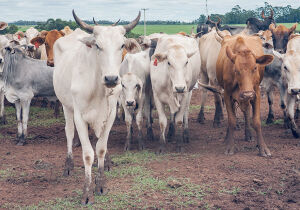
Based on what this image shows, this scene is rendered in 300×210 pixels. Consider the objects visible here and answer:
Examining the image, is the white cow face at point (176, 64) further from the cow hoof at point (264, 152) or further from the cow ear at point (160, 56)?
the cow hoof at point (264, 152)

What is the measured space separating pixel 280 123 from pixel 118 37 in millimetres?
5927

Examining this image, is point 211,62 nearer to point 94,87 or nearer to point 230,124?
point 230,124

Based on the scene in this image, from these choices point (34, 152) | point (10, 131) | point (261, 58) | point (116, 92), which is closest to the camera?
point (116, 92)

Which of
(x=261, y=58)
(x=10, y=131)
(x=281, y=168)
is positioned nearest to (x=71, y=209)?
(x=281, y=168)

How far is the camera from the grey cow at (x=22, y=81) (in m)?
9.05

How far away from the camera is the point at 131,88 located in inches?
306

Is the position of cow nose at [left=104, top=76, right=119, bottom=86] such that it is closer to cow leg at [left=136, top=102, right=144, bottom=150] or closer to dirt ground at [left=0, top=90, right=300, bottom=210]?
dirt ground at [left=0, top=90, right=300, bottom=210]

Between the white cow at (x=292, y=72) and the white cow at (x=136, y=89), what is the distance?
2536mm

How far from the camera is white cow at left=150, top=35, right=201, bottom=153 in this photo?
733 cm

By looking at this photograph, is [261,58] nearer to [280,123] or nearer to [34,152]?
Answer: [280,123]

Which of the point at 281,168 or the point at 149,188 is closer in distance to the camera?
the point at 149,188

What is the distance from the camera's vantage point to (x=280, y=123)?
997cm

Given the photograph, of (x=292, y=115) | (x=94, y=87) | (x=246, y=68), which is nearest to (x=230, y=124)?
(x=246, y=68)

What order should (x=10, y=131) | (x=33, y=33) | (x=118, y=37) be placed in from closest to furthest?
(x=118, y=37), (x=10, y=131), (x=33, y=33)
